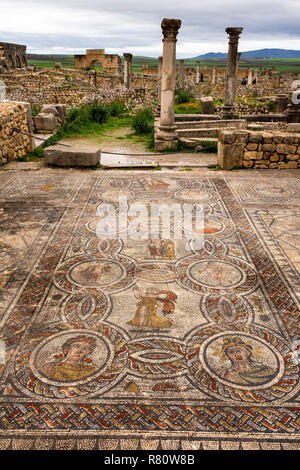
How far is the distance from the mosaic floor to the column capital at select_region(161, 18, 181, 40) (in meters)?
5.35

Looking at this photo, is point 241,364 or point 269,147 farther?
point 269,147

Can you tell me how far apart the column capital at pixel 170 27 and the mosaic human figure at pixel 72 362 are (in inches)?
302

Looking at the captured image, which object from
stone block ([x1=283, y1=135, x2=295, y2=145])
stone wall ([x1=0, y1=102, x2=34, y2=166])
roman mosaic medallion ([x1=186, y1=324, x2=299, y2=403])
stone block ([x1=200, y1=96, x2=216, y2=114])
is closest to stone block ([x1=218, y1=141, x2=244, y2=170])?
A: stone block ([x1=283, y1=135, x2=295, y2=145])

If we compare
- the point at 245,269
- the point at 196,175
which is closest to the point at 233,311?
the point at 245,269

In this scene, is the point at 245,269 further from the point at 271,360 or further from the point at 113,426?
the point at 113,426

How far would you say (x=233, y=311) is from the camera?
2887 millimetres

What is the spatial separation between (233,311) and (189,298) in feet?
1.29

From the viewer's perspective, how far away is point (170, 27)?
786cm

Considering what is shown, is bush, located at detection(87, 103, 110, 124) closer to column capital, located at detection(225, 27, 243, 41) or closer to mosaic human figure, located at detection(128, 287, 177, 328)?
column capital, located at detection(225, 27, 243, 41)

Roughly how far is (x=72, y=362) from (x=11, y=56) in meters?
34.1

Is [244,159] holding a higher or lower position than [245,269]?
higher

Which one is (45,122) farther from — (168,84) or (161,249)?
(161,249)

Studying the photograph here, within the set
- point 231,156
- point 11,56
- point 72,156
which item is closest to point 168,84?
point 231,156

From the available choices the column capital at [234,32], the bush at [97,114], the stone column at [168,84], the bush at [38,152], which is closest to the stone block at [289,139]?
the stone column at [168,84]
